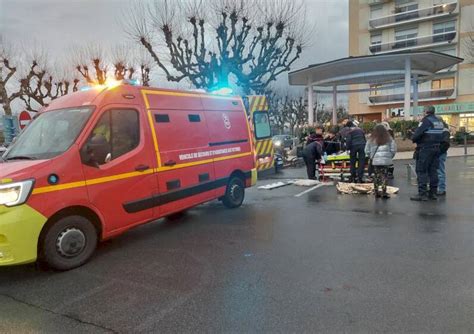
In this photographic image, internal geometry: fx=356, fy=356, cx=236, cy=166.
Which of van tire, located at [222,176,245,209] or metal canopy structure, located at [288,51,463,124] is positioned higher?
metal canopy structure, located at [288,51,463,124]

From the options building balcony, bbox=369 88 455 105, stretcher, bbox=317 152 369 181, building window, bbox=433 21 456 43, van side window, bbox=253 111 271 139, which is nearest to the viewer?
stretcher, bbox=317 152 369 181

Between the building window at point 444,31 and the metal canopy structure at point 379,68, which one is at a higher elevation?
the building window at point 444,31

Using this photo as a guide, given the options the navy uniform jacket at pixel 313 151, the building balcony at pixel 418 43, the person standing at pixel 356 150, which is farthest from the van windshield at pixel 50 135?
the building balcony at pixel 418 43

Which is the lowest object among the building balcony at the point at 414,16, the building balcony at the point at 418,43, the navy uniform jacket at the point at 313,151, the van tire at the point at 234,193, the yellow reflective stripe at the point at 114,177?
the van tire at the point at 234,193

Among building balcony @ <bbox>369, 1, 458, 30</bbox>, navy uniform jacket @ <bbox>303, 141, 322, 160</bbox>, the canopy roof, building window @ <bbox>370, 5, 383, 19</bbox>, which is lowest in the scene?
navy uniform jacket @ <bbox>303, 141, 322, 160</bbox>

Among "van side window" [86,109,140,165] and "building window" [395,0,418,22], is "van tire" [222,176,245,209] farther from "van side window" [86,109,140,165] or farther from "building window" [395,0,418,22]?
"building window" [395,0,418,22]

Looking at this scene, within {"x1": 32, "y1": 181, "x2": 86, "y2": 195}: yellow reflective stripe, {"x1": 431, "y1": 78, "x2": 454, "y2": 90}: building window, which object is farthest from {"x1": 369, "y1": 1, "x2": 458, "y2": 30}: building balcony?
{"x1": 32, "y1": 181, "x2": 86, "y2": 195}: yellow reflective stripe

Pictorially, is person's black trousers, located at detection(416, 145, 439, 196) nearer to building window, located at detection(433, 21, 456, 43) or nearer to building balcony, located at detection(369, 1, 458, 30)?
building window, located at detection(433, 21, 456, 43)

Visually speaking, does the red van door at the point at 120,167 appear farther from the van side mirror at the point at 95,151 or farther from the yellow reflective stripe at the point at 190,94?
the yellow reflective stripe at the point at 190,94

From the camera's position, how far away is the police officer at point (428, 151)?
7.43m

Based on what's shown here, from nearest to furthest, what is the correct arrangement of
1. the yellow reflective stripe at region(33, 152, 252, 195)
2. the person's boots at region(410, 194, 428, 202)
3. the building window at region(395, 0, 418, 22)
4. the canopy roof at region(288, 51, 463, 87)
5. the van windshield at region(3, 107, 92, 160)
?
the yellow reflective stripe at region(33, 152, 252, 195), the van windshield at region(3, 107, 92, 160), the person's boots at region(410, 194, 428, 202), the canopy roof at region(288, 51, 463, 87), the building window at region(395, 0, 418, 22)

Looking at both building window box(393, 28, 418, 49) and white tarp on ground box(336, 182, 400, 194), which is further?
building window box(393, 28, 418, 49)

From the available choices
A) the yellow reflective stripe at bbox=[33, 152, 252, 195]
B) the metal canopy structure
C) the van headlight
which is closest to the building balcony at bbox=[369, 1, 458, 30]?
the metal canopy structure

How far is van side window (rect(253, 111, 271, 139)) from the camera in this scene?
1191 cm
